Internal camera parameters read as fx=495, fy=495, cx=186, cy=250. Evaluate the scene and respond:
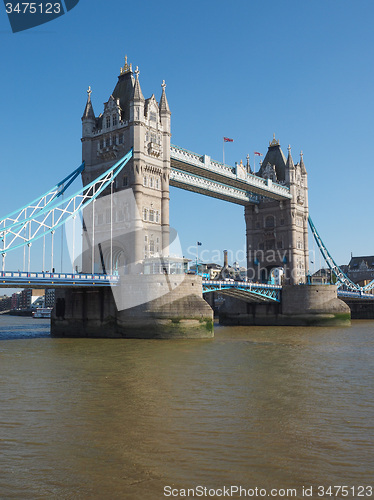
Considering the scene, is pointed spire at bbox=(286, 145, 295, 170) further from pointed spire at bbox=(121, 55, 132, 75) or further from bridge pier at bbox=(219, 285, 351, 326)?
pointed spire at bbox=(121, 55, 132, 75)

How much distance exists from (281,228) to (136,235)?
31567mm

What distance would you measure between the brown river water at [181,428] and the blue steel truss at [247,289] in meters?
23.4

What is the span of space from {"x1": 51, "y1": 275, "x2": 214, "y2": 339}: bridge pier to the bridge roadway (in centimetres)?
1597

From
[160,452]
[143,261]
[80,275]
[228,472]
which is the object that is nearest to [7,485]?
[160,452]

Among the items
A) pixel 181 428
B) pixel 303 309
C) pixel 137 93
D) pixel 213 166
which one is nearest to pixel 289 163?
pixel 213 166

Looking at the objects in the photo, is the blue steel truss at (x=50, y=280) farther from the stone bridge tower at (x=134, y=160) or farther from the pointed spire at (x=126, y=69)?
the pointed spire at (x=126, y=69)

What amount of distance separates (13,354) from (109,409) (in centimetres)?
1565

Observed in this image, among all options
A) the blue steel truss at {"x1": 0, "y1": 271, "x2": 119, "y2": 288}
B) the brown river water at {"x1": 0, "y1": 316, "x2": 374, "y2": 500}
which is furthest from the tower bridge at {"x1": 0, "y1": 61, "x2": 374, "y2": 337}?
the brown river water at {"x1": 0, "y1": 316, "x2": 374, "y2": 500}

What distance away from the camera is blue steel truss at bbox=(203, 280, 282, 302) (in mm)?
46794

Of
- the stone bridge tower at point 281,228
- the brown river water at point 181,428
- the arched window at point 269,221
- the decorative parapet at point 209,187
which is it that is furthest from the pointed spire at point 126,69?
the brown river water at point 181,428

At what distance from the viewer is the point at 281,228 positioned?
69.8 metres

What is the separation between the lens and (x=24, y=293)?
189750 millimetres

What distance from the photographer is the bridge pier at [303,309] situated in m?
55.5

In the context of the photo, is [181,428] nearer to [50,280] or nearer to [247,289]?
[50,280]
